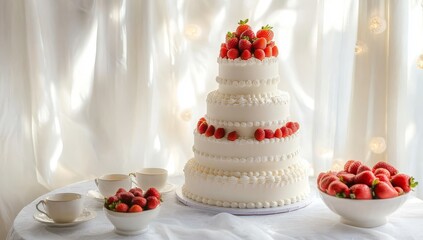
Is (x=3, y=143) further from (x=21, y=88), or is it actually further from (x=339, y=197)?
(x=339, y=197)

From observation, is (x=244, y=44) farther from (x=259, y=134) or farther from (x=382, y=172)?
(x=382, y=172)

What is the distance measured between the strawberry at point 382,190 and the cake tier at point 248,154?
1.02ft

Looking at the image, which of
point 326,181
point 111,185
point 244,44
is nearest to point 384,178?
point 326,181

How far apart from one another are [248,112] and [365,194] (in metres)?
0.42

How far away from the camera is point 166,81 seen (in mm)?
2572

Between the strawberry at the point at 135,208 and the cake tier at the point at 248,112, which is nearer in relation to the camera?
the strawberry at the point at 135,208

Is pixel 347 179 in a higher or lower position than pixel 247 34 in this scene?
lower

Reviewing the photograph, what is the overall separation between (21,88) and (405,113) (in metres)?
1.35

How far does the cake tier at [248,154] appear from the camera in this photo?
6.73 feet

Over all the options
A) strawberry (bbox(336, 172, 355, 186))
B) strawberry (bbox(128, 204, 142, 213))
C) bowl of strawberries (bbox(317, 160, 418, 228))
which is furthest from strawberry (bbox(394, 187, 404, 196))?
strawberry (bbox(128, 204, 142, 213))

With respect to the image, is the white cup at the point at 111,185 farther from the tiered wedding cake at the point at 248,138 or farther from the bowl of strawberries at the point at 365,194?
the bowl of strawberries at the point at 365,194

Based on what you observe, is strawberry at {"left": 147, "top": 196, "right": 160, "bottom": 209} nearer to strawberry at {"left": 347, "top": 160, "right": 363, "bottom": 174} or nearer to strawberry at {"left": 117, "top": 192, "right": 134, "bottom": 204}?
strawberry at {"left": 117, "top": 192, "right": 134, "bottom": 204}

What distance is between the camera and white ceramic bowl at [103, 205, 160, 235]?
1.82 meters

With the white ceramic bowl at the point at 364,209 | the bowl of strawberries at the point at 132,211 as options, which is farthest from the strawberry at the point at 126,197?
the white ceramic bowl at the point at 364,209
